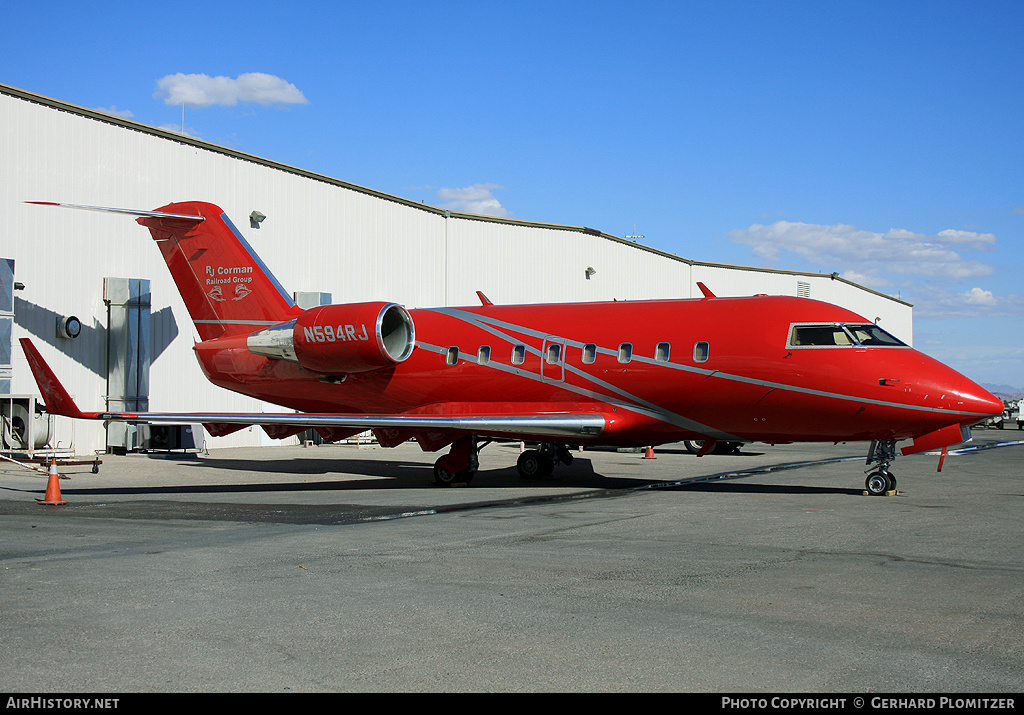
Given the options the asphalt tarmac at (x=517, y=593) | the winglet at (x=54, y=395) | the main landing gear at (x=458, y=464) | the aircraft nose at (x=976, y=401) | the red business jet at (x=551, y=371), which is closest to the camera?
the asphalt tarmac at (x=517, y=593)

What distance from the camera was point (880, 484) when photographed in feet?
50.8

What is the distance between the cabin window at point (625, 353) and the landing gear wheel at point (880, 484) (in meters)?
4.67

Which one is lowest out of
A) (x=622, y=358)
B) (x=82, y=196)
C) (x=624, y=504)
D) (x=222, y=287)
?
(x=624, y=504)

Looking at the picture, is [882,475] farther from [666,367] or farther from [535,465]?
Answer: [535,465]

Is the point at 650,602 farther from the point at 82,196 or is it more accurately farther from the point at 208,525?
the point at 82,196

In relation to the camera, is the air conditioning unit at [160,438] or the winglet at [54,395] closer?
the winglet at [54,395]

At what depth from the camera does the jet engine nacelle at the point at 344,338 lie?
18312 millimetres

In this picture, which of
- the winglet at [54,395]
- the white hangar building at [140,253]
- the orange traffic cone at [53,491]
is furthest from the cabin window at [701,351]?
the white hangar building at [140,253]

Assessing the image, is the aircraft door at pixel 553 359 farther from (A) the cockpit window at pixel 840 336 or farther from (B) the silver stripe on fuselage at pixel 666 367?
(A) the cockpit window at pixel 840 336

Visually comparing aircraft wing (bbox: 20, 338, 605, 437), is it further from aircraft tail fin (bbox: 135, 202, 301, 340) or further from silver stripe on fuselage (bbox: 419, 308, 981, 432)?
aircraft tail fin (bbox: 135, 202, 301, 340)

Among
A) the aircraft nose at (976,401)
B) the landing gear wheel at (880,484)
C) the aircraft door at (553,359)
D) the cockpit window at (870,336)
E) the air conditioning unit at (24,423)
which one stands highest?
the cockpit window at (870,336)

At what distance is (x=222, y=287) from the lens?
20781mm
